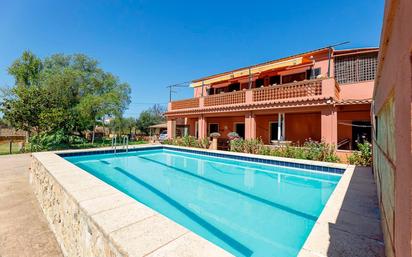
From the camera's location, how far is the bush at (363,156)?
29.2 feet

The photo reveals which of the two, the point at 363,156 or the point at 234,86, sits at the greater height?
the point at 234,86

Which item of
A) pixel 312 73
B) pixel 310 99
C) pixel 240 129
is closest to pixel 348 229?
pixel 310 99

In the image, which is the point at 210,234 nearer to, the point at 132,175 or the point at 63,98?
the point at 132,175

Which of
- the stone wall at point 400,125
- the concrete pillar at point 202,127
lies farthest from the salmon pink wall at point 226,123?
the stone wall at point 400,125

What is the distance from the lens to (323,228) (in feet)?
10.9

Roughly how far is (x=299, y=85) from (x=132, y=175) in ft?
37.3

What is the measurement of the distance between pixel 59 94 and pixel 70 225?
879 inches

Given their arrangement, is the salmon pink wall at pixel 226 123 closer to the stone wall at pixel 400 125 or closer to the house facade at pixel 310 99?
the house facade at pixel 310 99

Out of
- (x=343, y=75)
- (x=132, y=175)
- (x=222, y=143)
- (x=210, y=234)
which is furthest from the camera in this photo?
(x=222, y=143)

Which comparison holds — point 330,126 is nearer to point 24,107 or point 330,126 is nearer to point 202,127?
point 202,127

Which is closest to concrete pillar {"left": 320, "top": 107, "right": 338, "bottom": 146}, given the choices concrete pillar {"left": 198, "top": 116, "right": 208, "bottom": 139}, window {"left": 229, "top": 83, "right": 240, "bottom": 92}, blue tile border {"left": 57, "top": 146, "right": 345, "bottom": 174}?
blue tile border {"left": 57, "top": 146, "right": 345, "bottom": 174}

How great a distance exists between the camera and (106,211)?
3.15m

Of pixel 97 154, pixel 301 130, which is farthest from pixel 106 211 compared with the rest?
pixel 301 130

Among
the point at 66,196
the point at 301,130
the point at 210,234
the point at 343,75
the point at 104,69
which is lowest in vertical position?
the point at 210,234
